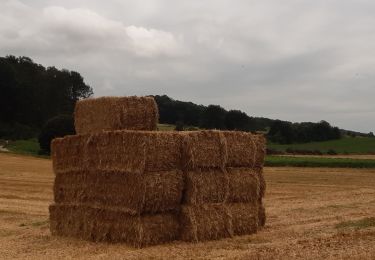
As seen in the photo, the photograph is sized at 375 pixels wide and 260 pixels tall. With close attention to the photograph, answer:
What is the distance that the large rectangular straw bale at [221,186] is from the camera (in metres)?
10.8

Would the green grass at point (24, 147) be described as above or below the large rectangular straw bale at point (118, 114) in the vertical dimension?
below

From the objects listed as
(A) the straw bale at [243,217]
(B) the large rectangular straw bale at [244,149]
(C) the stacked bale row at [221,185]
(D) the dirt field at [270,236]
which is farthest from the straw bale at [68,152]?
(A) the straw bale at [243,217]

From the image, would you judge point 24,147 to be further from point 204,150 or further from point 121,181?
point 121,181

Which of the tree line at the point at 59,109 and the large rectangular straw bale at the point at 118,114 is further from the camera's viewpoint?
the tree line at the point at 59,109

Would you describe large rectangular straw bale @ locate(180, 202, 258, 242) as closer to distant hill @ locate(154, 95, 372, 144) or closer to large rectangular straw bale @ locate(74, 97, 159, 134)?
large rectangular straw bale @ locate(74, 97, 159, 134)

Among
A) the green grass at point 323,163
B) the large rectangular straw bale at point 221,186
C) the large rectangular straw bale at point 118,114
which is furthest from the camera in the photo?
the green grass at point 323,163

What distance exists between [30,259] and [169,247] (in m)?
2.28

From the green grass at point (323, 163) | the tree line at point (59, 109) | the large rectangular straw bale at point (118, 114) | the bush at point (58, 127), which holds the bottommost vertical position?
the green grass at point (323, 163)

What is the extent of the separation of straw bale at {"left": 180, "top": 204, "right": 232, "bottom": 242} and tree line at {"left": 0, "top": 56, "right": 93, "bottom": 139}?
5382 cm

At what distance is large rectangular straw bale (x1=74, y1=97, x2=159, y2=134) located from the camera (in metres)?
11.1

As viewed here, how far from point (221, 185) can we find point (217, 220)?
0.66m

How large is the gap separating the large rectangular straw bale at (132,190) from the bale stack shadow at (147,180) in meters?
0.02

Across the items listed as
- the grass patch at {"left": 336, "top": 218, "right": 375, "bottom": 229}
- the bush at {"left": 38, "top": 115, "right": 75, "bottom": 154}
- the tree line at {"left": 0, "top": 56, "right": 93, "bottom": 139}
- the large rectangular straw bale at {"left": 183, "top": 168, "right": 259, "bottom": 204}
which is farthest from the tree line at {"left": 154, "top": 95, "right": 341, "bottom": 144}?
the large rectangular straw bale at {"left": 183, "top": 168, "right": 259, "bottom": 204}

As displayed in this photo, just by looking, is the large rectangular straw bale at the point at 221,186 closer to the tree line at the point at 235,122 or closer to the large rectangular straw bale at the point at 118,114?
the large rectangular straw bale at the point at 118,114
